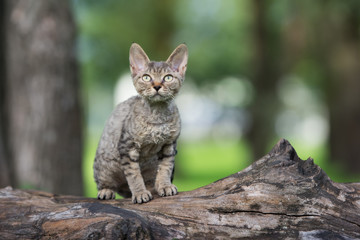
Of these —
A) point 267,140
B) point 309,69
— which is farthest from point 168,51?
point 309,69

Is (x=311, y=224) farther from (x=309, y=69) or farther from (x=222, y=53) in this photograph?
(x=309, y=69)

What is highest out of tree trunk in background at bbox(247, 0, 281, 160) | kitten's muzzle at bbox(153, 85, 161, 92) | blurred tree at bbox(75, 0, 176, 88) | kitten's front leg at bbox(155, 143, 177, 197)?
blurred tree at bbox(75, 0, 176, 88)

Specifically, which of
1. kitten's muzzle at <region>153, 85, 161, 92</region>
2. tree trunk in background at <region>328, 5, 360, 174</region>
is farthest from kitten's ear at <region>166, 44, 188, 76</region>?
tree trunk in background at <region>328, 5, 360, 174</region>

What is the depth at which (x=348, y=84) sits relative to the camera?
11.2 meters

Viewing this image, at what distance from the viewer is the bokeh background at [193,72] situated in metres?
6.33

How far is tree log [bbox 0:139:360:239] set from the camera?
10.2 ft

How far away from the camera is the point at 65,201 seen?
3.82m

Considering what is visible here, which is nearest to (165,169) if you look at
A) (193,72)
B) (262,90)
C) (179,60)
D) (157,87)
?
(157,87)

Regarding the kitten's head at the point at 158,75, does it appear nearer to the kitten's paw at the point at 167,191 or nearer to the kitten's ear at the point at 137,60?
the kitten's ear at the point at 137,60

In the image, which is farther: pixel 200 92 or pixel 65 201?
pixel 200 92

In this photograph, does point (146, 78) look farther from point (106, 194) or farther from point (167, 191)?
point (106, 194)

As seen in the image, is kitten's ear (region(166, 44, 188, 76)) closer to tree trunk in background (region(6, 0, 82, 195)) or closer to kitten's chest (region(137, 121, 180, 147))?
kitten's chest (region(137, 121, 180, 147))

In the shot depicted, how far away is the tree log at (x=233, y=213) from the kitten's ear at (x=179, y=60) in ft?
3.37

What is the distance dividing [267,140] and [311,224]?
8082mm
